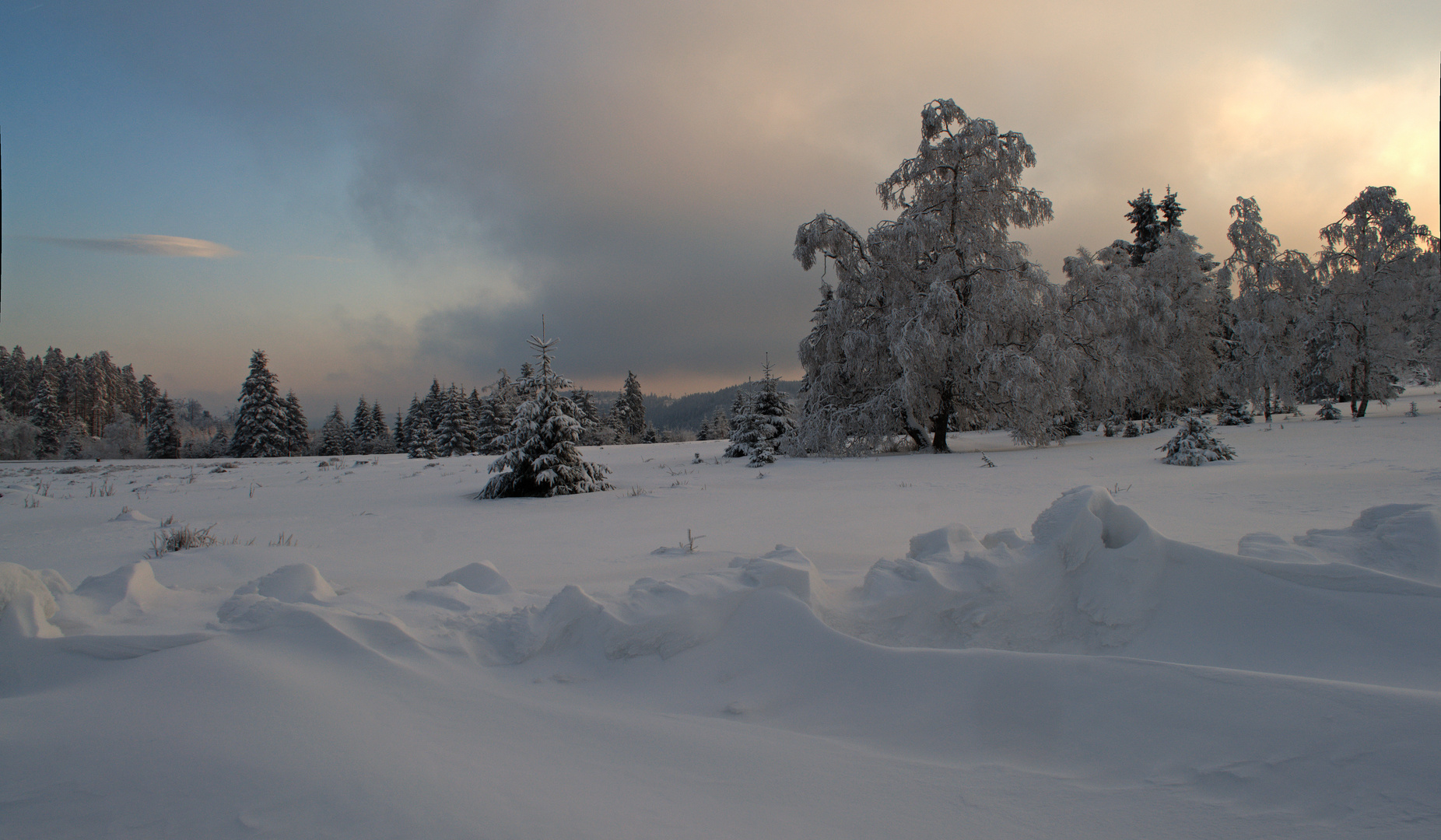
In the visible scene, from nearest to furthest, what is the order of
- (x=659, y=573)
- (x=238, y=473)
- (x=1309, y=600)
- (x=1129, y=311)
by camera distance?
(x=1309, y=600)
(x=659, y=573)
(x=238, y=473)
(x=1129, y=311)

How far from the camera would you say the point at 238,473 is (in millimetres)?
14953

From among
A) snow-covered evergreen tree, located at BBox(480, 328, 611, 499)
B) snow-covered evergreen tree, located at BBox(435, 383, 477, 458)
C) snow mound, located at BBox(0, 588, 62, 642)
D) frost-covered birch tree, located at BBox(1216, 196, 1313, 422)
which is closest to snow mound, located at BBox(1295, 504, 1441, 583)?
snow mound, located at BBox(0, 588, 62, 642)

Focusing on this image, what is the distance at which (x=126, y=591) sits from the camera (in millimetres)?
3016

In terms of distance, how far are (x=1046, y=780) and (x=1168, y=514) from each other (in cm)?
507

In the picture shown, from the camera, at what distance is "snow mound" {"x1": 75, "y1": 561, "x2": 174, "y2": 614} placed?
291 centimetres

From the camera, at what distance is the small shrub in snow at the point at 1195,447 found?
9.63 m

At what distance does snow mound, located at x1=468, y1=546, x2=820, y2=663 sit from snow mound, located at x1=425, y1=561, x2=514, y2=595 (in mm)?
597

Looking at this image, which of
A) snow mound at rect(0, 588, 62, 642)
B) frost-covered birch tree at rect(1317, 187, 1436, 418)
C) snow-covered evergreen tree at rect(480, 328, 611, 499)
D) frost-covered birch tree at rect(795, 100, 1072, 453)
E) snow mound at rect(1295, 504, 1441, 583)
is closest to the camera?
snow mound at rect(0, 588, 62, 642)

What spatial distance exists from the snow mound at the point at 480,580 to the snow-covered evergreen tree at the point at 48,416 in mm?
62757

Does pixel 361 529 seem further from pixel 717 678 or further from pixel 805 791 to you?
pixel 805 791

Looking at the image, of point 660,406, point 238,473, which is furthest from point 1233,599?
point 660,406

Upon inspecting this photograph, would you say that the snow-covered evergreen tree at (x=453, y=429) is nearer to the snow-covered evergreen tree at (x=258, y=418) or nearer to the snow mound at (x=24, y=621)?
the snow-covered evergreen tree at (x=258, y=418)

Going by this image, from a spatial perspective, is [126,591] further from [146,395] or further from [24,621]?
[146,395]

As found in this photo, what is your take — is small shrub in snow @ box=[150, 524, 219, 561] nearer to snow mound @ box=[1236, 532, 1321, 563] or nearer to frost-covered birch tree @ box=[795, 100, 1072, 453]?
snow mound @ box=[1236, 532, 1321, 563]
